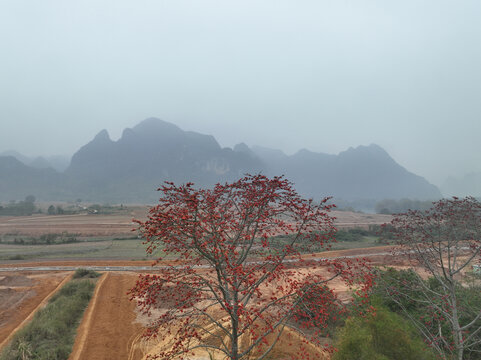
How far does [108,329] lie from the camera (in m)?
14.0

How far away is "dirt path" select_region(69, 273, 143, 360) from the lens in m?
11.8

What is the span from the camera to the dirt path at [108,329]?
38.8 feet

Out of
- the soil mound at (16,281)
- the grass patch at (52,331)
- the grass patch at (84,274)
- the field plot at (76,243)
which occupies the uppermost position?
the grass patch at (52,331)

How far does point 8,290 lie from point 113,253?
16.7 metres

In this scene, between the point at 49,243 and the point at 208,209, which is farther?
the point at 49,243

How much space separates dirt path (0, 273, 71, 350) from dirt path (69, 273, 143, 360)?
3.40m

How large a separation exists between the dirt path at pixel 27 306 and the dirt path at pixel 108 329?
340cm

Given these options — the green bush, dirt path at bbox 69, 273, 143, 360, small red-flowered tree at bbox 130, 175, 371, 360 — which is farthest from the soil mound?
the green bush

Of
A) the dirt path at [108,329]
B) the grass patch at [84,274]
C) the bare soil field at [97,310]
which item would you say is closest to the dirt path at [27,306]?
the bare soil field at [97,310]

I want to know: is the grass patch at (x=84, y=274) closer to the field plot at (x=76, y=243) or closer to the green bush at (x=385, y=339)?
the field plot at (x=76, y=243)

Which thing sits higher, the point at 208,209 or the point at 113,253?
the point at 208,209

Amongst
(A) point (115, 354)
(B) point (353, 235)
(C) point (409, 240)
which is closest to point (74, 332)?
(A) point (115, 354)

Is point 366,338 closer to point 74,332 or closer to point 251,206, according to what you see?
point 251,206

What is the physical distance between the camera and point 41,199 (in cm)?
19088
